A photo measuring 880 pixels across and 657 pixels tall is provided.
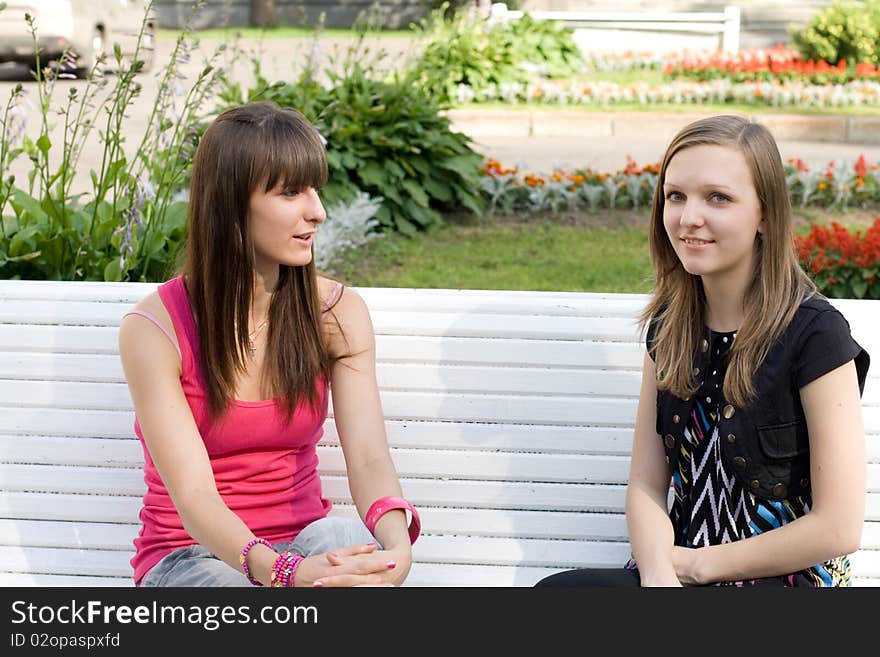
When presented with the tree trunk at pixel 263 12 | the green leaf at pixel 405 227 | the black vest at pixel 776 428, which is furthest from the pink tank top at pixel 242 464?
the tree trunk at pixel 263 12

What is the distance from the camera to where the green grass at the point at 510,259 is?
21.6 ft

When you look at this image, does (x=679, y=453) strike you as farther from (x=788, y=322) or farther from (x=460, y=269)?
(x=460, y=269)

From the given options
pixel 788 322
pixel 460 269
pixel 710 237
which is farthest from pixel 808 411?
pixel 460 269

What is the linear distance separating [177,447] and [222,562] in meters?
0.28

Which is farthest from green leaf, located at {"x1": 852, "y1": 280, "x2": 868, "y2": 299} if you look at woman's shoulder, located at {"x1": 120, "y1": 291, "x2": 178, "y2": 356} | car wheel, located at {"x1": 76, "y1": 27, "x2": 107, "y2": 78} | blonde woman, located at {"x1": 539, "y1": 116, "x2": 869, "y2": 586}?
car wheel, located at {"x1": 76, "y1": 27, "x2": 107, "y2": 78}

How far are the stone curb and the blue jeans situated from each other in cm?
848

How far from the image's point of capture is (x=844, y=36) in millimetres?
14422

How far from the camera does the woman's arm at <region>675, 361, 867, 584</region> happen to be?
8.01 feet

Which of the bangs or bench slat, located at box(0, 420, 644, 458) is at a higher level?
the bangs

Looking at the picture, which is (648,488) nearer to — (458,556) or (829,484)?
(829,484)

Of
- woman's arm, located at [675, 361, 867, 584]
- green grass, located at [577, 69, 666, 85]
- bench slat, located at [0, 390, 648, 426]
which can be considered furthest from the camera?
green grass, located at [577, 69, 666, 85]

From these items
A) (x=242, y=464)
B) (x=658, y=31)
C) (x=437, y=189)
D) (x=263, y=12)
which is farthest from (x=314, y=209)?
(x=263, y=12)

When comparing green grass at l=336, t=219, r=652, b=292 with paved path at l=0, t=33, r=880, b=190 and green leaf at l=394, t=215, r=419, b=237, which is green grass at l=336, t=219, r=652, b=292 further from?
paved path at l=0, t=33, r=880, b=190

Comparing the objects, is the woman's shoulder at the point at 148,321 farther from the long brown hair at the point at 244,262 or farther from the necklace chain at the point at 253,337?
the necklace chain at the point at 253,337
